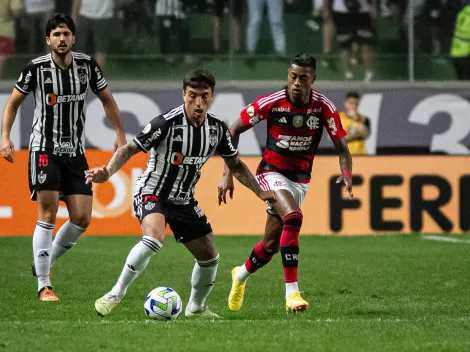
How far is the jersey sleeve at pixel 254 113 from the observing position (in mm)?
9516

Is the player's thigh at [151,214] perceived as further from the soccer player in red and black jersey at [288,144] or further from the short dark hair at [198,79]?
the soccer player in red and black jersey at [288,144]

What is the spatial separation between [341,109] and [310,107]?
852 cm

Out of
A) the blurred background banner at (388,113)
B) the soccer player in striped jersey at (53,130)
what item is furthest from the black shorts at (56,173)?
the blurred background banner at (388,113)

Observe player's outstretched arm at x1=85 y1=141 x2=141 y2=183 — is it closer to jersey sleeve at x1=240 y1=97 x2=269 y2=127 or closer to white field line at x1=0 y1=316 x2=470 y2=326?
white field line at x1=0 y1=316 x2=470 y2=326

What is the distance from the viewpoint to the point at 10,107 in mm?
9492

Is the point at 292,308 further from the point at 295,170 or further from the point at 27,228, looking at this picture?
the point at 27,228

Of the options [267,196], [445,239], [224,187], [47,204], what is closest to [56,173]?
[47,204]

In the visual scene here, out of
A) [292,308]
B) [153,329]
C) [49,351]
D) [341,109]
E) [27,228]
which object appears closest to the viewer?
[49,351]

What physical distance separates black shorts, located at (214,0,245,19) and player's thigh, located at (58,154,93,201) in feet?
29.2

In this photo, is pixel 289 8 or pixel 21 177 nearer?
pixel 21 177

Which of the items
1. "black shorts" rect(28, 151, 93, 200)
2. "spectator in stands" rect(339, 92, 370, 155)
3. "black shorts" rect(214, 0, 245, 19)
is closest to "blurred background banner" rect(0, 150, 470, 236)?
"spectator in stands" rect(339, 92, 370, 155)

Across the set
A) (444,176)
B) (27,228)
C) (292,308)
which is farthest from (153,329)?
(444,176)

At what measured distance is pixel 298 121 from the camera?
9.48 m

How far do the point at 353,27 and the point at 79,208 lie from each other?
9929mm
